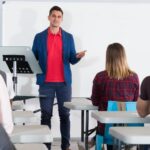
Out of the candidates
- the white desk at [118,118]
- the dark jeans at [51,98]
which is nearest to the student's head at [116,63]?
the white desk at [118,118]

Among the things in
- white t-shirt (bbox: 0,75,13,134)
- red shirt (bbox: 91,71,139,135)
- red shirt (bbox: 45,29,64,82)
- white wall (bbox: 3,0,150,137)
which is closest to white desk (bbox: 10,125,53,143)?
white t-shirt (bbox: 0,75,13,134)

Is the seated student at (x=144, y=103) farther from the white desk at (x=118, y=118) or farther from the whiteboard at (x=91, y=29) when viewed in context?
the whiteboard at (x=91, y=29)

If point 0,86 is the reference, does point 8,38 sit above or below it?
above

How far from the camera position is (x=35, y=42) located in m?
5.46

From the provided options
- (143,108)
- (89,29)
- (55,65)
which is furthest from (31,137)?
(89,29)

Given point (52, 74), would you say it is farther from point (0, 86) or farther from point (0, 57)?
point (0, 86)

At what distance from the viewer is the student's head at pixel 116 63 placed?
165 inches

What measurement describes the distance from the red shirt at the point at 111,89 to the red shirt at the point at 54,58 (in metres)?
1.20

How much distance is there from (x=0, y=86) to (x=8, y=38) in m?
3.69

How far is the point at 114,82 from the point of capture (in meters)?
4.16

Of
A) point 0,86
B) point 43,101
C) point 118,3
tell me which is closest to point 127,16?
point 118,3

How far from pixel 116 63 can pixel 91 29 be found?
211 cm

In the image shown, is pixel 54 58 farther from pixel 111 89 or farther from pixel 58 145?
pixel 111 89

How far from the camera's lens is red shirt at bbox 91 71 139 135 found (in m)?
4.16
